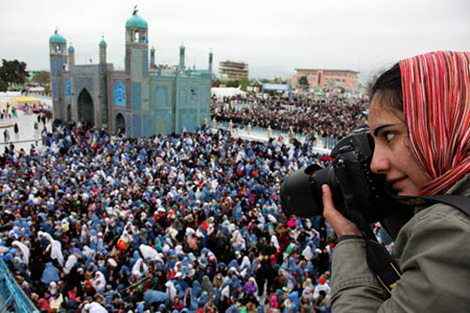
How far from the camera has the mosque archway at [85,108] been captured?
75.0 feet

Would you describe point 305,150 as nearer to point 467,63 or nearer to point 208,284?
point 208,284

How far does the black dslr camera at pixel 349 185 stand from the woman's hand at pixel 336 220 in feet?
0.10

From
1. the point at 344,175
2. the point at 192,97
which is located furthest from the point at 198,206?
the point at 192,97

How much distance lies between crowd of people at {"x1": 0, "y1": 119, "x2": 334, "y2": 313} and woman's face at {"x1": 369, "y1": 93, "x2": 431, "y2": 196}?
4.23 m

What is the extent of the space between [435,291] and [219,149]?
14948 mm

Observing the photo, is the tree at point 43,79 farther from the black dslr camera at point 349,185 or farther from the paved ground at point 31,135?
the black dslr camera at point 349,185

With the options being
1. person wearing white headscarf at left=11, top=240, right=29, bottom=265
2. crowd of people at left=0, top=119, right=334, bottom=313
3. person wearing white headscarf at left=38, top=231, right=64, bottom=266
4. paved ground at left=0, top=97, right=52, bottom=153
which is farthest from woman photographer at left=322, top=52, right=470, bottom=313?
paved ground at left=0, top=97, right=52, bottom=153

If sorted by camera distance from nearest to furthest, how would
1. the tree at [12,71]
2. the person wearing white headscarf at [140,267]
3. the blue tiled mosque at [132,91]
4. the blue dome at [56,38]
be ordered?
the person wearing white headscarf at [140,267], the blue tiled mosque at [132,91], the blue dome at [56,38], the tree at [12,71]

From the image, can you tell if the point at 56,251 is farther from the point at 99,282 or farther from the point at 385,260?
the point at 385,260

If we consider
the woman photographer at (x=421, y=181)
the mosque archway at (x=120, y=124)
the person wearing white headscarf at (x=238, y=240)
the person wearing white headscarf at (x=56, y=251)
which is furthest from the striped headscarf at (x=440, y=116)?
the mosque archway at (x=120, y=124)

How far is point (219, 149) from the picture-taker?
15500 millimetres

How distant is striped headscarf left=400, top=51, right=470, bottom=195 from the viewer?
0.74 metres

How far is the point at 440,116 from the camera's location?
0.76 m

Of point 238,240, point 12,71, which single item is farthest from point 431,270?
point 12,71
